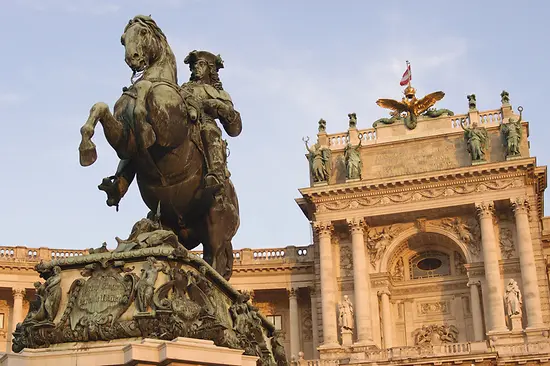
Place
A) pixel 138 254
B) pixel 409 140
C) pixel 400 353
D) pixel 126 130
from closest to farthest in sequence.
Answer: pixel 138 254
pixel 126 130
pixel 400 353
pixel 409 140

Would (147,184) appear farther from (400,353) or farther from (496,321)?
(496,321)

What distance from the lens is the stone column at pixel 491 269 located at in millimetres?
45656

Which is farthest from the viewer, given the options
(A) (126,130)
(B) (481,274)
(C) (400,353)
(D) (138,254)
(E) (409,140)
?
(E) (409,140)

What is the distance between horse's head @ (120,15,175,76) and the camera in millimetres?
7551

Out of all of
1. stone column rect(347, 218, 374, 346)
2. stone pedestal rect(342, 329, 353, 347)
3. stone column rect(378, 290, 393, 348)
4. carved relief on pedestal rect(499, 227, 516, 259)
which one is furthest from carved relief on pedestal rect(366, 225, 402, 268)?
carved relief on pedestal rect(499, 227, 516, 259)

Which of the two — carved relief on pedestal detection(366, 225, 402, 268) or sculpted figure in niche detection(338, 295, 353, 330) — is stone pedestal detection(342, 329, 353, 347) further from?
carved relief on pedestal detection(366, 225, 402, 268)

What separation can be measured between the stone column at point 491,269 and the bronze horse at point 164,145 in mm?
39259

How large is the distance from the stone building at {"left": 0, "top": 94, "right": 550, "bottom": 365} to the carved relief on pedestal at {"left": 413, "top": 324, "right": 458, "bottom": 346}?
7cm

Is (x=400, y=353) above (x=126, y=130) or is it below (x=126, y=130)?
above

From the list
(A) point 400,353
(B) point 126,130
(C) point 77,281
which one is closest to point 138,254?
(C) point 77,281

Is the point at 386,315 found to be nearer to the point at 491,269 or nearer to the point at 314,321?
the point at 314,321

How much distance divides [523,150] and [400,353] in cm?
1362

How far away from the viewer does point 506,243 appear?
4819cm

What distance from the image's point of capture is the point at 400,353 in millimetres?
43406
